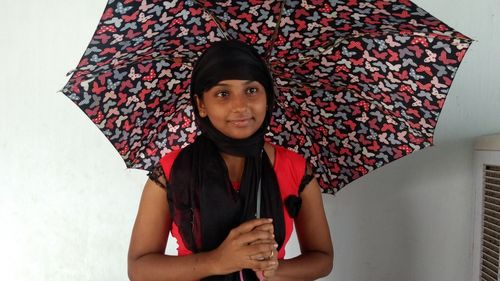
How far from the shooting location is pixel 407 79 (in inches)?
52.5

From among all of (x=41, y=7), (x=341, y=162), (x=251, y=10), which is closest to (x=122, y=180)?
(x=41, y=7)

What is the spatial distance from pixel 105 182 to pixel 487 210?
1.48 metres

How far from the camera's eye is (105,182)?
2.24 metres

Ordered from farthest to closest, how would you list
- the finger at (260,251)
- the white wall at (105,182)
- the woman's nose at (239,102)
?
1. the white wall at (105,182)
2. the woman's nose at (239,102)
3. the finger at (260,251)

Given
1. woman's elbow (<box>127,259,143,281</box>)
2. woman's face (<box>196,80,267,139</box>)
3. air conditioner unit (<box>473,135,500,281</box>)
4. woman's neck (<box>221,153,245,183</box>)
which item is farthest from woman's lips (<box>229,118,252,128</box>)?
air conditioner unit (<box>473,135,500,281</box>)

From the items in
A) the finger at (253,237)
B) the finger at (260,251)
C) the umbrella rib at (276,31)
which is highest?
the umbrella rib at (276,31)

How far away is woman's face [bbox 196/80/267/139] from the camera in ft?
4.18

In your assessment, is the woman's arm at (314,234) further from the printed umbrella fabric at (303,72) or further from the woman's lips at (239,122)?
the woman's lips at (239,122)

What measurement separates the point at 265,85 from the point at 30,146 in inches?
52.0

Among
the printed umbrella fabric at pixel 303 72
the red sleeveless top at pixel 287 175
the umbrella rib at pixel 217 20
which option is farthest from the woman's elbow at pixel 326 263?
the umbrella rib at pixel 217 20

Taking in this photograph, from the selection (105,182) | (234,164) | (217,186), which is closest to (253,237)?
(217,186)

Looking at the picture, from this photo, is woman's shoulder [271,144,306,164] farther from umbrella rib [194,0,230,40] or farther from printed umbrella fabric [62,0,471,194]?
umbrella rib [194,0,230,40]

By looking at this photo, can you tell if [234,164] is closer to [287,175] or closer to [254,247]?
[287,175]

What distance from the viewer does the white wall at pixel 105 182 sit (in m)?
2.03
